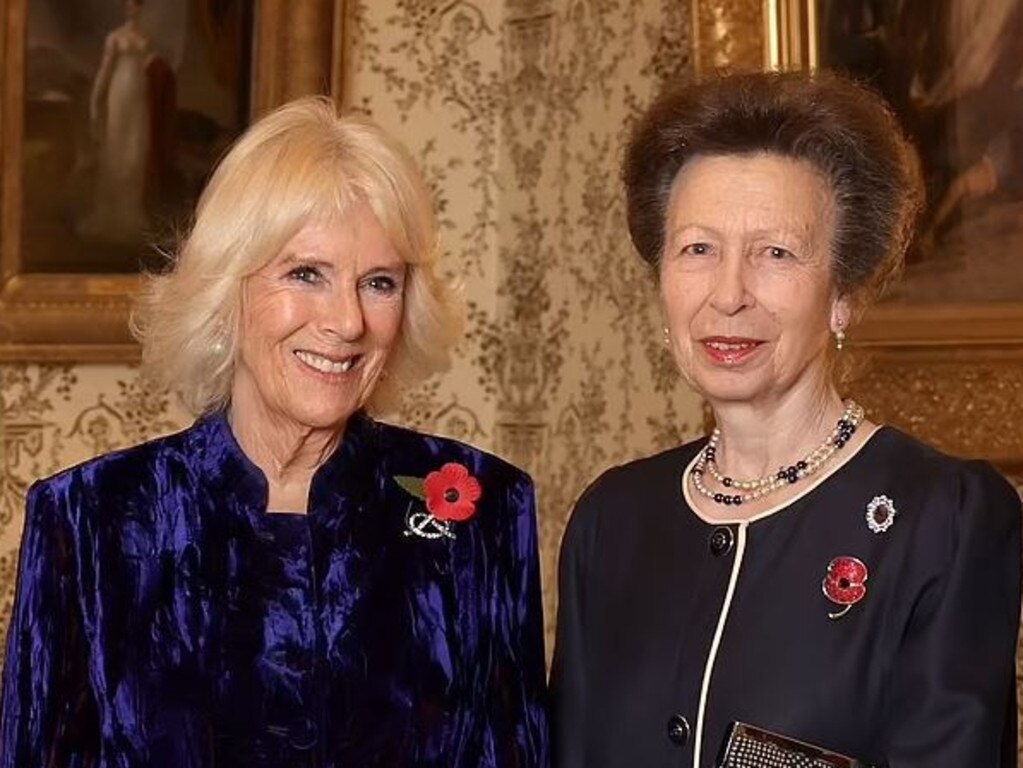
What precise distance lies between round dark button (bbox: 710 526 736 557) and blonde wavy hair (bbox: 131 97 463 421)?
21.4 inches

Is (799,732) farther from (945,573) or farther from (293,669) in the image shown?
(293,669)

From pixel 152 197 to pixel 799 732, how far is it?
266cm

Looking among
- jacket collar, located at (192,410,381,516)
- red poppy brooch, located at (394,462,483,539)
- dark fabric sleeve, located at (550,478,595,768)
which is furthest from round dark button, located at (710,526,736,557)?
jacket collar, located at (192,410,381,516)

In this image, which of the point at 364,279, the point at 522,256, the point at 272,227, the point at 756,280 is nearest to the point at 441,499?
the point at 364,279

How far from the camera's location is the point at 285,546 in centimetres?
263

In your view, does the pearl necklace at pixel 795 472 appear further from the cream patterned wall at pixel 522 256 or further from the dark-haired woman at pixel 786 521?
the cream patterned wall at pixel 522 256

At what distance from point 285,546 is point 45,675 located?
37 cm

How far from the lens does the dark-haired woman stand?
2.31 meters

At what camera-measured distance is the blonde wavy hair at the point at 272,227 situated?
2.58 m

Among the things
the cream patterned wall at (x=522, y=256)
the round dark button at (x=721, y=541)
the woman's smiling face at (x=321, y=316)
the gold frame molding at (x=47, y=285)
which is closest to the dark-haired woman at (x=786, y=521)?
the round dark button at (x=721, y=541)

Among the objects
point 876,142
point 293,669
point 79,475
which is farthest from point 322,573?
point 876,142

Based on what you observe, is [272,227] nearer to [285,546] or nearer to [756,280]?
[285,546]

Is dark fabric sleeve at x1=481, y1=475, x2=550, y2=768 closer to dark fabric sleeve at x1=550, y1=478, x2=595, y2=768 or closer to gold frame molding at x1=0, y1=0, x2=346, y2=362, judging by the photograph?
dark fabric sleeve at x1=550, y1=478, x2=595, y2=768

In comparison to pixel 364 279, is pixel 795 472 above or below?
below
